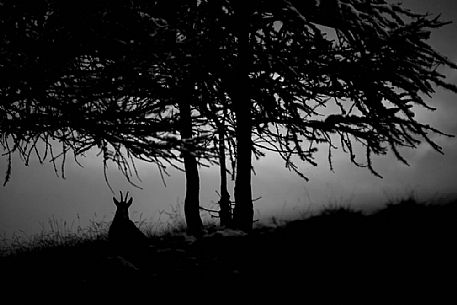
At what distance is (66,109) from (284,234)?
2873 mm

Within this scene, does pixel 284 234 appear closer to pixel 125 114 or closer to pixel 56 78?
pixel 125 114

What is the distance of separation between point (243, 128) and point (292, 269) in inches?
188

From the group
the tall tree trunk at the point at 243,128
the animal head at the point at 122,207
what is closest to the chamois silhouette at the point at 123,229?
the animal head at the point at 122,207

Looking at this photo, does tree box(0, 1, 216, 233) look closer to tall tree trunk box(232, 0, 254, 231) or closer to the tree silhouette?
the tree silhouette

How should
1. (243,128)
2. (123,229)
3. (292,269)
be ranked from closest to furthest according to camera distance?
(292,269) → (123,229) → (243,128)

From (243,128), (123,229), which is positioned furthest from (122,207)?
(243,128)

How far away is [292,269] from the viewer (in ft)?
10.5

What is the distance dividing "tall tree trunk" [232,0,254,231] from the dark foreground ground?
3141 mm

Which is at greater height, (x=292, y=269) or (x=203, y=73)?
(x=203, y=73)

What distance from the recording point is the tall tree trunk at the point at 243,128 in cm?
704

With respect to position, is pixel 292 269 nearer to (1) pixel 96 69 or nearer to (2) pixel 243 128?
(1) pixel 96 69

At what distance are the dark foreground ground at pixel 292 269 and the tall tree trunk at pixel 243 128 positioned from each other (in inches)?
124

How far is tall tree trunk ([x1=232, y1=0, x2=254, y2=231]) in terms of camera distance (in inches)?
277

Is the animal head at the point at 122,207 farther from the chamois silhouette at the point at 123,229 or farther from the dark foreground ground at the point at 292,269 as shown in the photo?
the dark foreground ground at the point at 292,269
